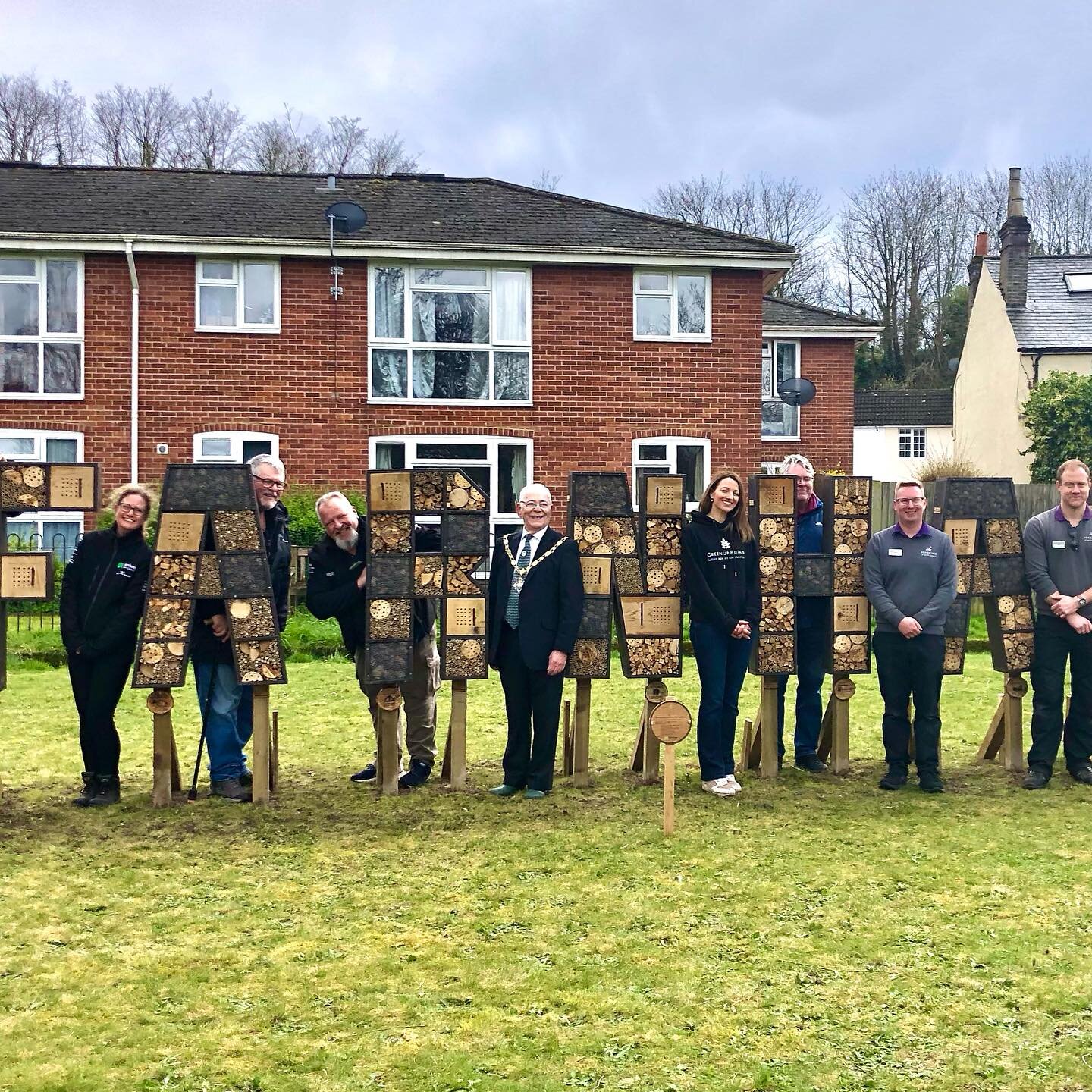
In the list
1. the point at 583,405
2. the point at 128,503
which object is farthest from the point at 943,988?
the point at 583,405

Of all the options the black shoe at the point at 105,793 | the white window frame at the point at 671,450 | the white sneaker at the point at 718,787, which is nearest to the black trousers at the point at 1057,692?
the white sneaker at the point at 718,787

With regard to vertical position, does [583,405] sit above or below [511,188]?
below

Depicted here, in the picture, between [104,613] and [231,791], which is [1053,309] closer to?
[231,791]

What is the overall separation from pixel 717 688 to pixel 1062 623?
2.43m

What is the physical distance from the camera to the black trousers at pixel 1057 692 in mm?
8336

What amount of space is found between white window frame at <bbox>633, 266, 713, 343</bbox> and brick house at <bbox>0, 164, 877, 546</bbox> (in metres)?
0.04

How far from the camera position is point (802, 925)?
5504 mm

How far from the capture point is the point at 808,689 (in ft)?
29.3

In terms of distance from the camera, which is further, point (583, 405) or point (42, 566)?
point (583, 405)

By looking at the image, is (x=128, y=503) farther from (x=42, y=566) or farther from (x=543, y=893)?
(x=543, y=893)

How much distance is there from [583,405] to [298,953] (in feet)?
53.7

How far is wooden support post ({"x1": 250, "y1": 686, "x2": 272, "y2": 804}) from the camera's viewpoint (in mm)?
7664

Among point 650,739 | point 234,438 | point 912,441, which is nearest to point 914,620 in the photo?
point 650,739

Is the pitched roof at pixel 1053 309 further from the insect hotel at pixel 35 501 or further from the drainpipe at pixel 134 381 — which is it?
the insect hotel at pixel 35 501
